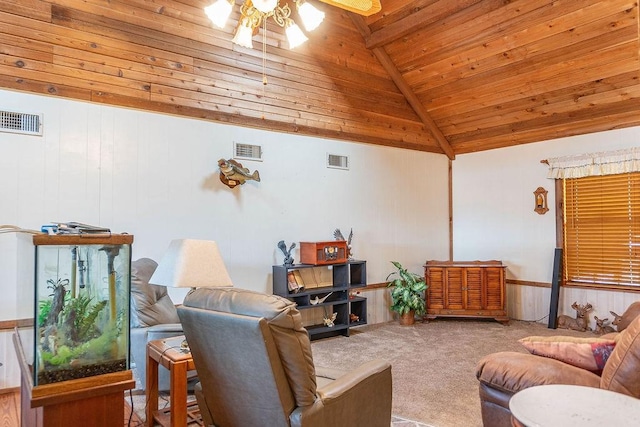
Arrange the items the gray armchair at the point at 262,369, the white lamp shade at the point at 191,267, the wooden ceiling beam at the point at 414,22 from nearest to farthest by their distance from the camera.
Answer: the gray armchair at the point at 262,369 < the white lamp shade at the point at 191,267 < the wooden ceiling beam at the point at 414,22

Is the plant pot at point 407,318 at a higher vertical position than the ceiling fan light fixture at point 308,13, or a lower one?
lower

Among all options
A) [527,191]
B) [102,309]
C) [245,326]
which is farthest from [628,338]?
[527,191]

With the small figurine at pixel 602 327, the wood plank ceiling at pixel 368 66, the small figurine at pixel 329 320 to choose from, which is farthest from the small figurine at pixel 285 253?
the small figurine at pixel 602 327

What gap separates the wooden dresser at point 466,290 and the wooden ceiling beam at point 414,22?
322 cm

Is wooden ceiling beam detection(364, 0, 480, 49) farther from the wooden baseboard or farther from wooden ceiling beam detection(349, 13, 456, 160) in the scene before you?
the wooden baseboard

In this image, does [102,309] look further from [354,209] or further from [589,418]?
[354,209]

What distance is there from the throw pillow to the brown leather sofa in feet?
0.20

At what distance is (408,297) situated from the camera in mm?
6012

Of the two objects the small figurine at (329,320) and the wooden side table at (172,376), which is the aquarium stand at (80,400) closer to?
the wooden side table at (172,376)

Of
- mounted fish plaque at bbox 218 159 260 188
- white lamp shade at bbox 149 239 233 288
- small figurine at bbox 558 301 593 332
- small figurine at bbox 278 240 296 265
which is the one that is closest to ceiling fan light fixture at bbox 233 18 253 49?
white lamp shade at bbox 149 239 233 288

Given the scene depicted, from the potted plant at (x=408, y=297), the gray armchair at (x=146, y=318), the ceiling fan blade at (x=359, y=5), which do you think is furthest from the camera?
the potted plant at (x=408, y=297)

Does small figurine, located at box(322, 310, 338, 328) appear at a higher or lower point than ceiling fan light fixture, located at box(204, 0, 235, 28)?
lower

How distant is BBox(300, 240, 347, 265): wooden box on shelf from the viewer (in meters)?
5.23

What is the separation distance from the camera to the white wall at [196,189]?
12.5 ft
